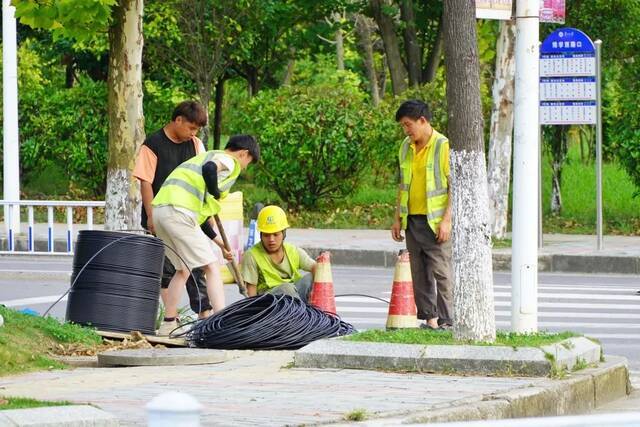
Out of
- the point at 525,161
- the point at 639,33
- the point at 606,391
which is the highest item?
the point at 639,33

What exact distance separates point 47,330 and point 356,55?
38.2 meters

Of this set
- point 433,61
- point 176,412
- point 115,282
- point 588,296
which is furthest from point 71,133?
point 176,412

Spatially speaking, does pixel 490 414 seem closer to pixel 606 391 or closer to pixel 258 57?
pixel 606 391

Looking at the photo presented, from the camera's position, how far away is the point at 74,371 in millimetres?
9039

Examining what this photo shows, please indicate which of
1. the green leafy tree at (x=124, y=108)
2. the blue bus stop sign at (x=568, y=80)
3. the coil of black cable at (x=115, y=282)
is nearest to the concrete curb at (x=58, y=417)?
the coil of black cable at (x=115, y=282)

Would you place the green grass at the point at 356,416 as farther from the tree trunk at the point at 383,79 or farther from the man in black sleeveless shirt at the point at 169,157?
the tree trunk at the point at 383,79

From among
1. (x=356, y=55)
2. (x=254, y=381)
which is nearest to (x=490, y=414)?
(x=254, y=381)

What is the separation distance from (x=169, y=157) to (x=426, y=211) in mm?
2113

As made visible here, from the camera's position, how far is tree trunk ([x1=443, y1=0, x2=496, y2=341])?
9.00 m

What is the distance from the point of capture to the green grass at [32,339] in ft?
30.1

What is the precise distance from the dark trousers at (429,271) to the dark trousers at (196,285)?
5.36ft

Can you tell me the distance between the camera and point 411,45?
95.3 feet

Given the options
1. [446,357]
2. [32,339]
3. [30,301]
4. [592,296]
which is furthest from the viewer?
[592,296]

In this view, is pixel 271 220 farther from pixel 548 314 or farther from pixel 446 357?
pixel 548 314
